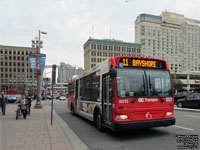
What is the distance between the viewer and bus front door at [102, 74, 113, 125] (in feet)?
24.0

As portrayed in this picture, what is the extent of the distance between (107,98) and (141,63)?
188 cm

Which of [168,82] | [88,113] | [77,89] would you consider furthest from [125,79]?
[77,89]

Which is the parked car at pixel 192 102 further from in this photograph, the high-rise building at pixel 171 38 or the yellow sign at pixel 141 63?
the high-rise building at pixel 171 38

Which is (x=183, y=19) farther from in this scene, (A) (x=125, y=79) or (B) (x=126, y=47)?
(A) (x=125, y=79)

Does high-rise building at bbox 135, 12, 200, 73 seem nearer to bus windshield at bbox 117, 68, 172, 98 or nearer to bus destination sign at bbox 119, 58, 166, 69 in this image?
bus destination sign at bbox 119, 58, 166, 69

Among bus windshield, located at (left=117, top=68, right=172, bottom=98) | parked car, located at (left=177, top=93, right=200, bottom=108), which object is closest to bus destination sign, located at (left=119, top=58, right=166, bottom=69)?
bus windshield, located at (left=117, top=68, right=172, bottom=98)

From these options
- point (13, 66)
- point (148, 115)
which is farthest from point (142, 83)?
point (13, 66)

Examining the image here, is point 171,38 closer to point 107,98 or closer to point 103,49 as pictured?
point 103,49

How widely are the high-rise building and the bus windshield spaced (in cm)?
13103

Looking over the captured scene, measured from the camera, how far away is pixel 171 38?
149 m

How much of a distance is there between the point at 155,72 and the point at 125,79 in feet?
4.56

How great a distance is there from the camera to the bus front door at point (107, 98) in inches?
289

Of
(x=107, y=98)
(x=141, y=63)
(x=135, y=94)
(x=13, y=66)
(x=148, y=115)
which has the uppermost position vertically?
(x=13, y=66)

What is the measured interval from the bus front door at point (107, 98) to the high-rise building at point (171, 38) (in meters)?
131
